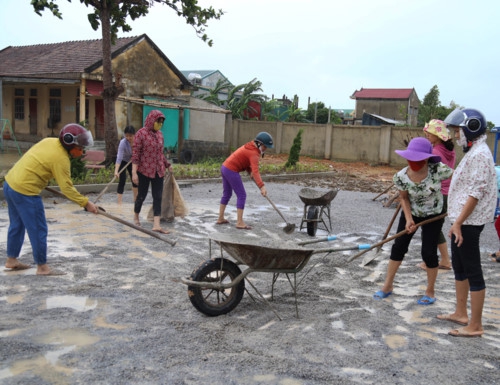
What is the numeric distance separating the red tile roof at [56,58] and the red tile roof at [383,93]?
3987 centimetres

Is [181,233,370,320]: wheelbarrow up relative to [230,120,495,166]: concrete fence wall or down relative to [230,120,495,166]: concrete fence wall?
down

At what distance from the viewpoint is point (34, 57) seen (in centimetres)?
2298

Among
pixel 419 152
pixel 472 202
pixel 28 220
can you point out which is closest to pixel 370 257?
pixel 419 152

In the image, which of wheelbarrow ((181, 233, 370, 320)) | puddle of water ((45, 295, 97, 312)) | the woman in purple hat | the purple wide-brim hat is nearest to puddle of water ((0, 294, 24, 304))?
Answer: puddle of water ((45, 295, 97, 312))

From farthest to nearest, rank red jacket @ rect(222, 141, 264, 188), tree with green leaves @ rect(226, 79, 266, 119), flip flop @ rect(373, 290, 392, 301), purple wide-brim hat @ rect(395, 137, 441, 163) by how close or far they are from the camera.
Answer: tree with green leaves @ rect(226, 79, 266, 119) < red jacket @ rect(222, 141, 264, 188) < flip flop @ rect(373, 290, 392, 301) < purple wide-brim hat @ rect(395, 137, 441, 163)

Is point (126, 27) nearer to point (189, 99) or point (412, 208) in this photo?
point (189, 99)

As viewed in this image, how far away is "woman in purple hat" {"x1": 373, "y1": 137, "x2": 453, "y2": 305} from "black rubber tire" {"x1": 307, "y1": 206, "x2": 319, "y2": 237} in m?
3.01

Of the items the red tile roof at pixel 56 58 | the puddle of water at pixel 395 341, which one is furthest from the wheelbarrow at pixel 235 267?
the red tile roof at pixel 56 58

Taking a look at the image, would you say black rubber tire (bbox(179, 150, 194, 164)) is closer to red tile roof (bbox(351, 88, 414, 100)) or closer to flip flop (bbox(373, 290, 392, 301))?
flip flop (bbox(373, 290, 392, 301))

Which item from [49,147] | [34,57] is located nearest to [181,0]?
[34,57]

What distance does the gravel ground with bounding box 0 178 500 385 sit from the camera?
3.21 m

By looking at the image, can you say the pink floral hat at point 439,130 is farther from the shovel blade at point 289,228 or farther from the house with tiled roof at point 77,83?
the house with tiled roof at point 77,83

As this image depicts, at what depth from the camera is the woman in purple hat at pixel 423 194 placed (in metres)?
4.53

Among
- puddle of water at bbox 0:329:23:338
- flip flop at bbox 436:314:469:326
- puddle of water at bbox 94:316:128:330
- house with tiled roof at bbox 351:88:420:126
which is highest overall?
house with tiled roof at bbox 351:88:420:126
